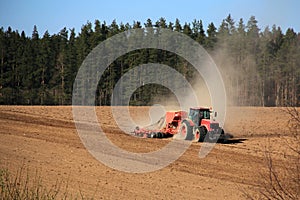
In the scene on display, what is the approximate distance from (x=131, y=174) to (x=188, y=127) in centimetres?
939

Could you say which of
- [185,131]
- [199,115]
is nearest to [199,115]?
[199,115]

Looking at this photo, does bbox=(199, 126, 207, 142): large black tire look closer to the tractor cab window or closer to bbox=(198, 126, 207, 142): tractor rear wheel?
bbox=(198, 126, 207, 142): tractor rear wheel

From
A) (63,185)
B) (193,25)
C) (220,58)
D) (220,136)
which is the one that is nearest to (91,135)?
(220,136)

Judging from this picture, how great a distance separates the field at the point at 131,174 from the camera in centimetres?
1454

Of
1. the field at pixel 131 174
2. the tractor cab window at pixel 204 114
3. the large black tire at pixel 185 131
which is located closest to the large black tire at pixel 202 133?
the field at pixel 131 174

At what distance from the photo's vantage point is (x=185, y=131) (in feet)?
85.5

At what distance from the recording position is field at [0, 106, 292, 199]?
47.7 feet

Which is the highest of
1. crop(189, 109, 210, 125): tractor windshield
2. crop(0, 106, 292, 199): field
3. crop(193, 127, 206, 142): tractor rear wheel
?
crop(189, 109, 210, 125): tractor windshield

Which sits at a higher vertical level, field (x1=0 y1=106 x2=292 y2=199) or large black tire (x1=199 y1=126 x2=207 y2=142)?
large black tire (x1=199 y1=126 x2=207 y2=142)

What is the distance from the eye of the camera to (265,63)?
72500 millimetres

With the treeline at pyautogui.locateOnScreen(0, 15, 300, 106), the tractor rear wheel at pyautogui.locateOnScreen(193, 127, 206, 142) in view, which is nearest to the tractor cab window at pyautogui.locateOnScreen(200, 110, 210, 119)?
the tractor rear wheel at pyautogui.locateOnScreen(193, 127, 206, 142)

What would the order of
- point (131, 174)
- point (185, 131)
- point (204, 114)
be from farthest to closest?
point (204, 114)
point (185, 131)
point (131, 174)

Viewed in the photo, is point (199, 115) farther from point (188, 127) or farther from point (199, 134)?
point (199, 134)

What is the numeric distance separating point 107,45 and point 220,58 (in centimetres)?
1956
